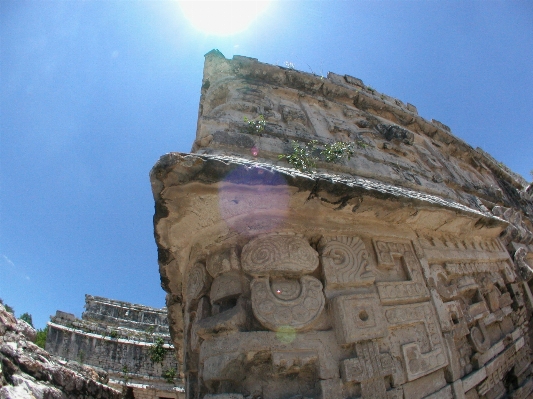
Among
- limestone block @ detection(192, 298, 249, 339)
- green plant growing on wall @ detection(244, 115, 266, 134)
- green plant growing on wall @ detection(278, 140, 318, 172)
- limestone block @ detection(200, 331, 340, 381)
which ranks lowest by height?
limestone block @ detection(200, 331, 340, 381)

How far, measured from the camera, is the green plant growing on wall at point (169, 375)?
13.9 m

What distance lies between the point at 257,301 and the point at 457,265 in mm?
2255

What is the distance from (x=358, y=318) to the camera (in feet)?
7.00

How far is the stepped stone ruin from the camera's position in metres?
1.96

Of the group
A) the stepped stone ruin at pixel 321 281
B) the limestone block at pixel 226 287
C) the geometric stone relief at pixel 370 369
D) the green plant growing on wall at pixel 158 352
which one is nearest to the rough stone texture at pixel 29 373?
the stepped stone ruin at pixel 321 281

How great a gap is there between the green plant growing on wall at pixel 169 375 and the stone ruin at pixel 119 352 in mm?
53

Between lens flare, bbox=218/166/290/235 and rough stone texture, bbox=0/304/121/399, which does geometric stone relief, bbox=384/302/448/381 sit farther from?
rough stone texture, bbox=0/304/121/399

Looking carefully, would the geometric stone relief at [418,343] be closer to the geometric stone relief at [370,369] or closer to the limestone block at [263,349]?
the geometric stone relief at [370,369]

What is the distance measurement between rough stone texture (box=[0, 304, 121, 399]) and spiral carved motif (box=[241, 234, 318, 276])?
1.49m

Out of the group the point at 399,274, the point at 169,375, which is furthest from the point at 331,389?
the point at 169,375

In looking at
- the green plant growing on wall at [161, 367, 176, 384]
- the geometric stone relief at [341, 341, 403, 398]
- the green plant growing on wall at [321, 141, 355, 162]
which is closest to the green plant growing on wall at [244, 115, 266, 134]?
the green plant growing on wall at [321, 141, 355, 162]

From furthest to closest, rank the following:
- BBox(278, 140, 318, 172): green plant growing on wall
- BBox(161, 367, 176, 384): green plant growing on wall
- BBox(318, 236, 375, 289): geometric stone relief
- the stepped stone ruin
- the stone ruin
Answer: BBox(161, 367, 176, 384): green plant growing on wall
the stone ruin
BBox(278, 140, 318, 172): green plant growing on wall
BBox(318, 236, 375, 289): geometric stone relief
the stepped stone ruin

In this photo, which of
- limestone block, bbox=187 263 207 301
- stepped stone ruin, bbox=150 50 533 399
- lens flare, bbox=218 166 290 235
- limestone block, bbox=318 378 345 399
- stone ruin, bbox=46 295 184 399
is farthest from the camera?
stone ruin, bbox=46 295 184 399

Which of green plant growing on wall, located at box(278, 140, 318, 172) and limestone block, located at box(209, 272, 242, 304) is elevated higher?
green plant growing on wall, located at box(278, 140, 318, 172)
